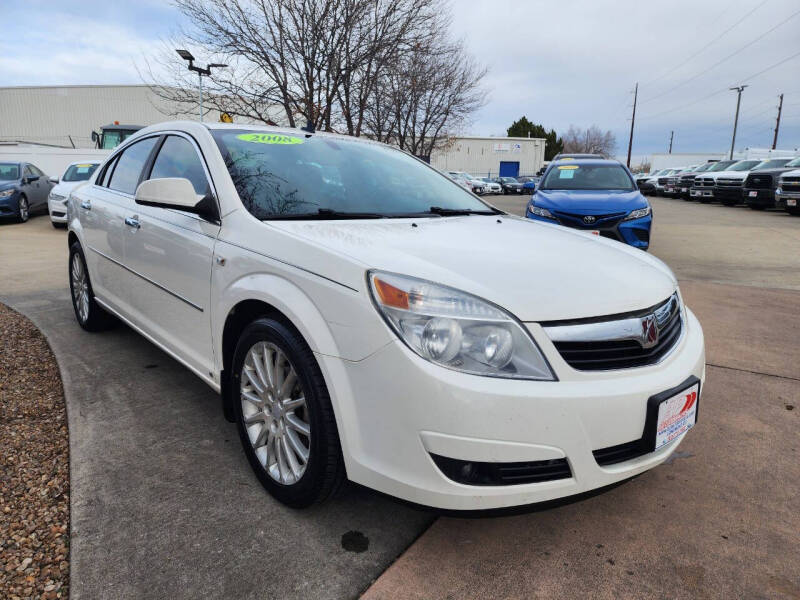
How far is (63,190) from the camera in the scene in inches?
485

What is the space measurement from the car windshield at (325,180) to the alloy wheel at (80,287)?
7.46 feet

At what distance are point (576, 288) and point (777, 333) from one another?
3863mm

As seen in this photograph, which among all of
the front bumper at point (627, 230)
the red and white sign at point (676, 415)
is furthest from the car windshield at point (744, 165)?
the red and white sign at point (676, 415)

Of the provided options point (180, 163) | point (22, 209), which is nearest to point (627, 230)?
point (180, 163)

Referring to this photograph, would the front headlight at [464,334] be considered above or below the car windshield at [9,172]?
below

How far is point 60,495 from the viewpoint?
227 centimetres

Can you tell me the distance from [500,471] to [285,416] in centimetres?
87

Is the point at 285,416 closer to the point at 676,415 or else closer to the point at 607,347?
the point at 607,347

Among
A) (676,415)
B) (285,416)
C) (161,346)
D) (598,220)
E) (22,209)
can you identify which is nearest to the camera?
(676,415)

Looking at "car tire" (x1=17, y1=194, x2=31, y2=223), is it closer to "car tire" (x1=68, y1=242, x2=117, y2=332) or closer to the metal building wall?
"car tire" (x1=68, y1=242, x2=117, y2=332)

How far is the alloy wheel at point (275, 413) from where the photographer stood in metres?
2.09

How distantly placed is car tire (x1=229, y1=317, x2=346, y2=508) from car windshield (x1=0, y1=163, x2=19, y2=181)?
50.9 feet

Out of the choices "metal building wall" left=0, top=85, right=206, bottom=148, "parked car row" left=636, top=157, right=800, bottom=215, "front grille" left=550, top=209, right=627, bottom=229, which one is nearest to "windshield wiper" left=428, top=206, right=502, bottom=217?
"front grille" left=550, top=209, right=627, bottom=229

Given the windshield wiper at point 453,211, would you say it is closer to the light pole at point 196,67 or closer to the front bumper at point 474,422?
the front bumper at point 474,422
